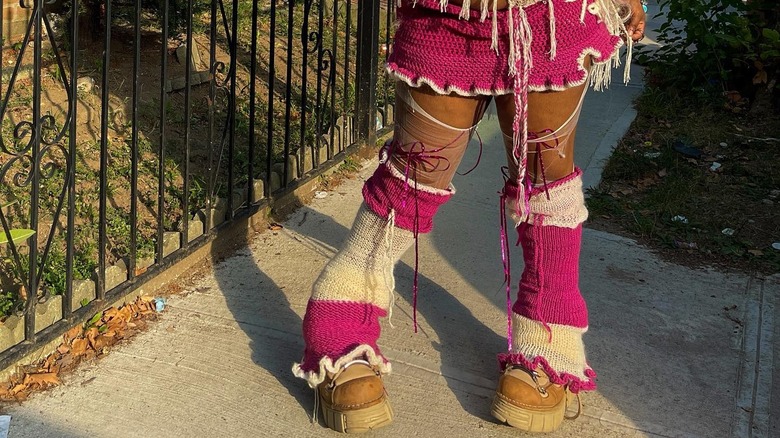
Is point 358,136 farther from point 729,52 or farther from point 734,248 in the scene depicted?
point 729,52

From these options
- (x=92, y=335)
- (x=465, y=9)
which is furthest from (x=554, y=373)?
(x=92, y=335)

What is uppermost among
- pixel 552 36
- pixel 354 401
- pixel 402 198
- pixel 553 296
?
pixel 552 36

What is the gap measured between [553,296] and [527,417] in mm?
338

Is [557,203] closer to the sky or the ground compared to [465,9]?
closer to the ground

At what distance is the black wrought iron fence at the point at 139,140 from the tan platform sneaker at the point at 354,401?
82 centimetres

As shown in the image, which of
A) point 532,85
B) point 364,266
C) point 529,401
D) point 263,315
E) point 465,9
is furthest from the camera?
point 263,315

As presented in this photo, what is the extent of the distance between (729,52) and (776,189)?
61.3 inches

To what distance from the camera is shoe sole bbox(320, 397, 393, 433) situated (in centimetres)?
242

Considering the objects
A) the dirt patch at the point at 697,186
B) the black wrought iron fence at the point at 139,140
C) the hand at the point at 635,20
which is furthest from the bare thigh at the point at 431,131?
the dirt patch at the point at 697,186

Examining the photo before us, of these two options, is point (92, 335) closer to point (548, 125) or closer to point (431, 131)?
point (431, 131)

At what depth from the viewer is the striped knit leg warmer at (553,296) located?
250cm

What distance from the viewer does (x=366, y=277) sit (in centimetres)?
258

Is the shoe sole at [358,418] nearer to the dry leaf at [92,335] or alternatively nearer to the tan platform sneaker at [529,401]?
the tan platform sneaker at [529,401]

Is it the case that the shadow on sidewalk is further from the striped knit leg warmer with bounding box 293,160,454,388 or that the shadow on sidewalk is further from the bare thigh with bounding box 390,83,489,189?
the bare thigh with bounding box 390,83,489,189
